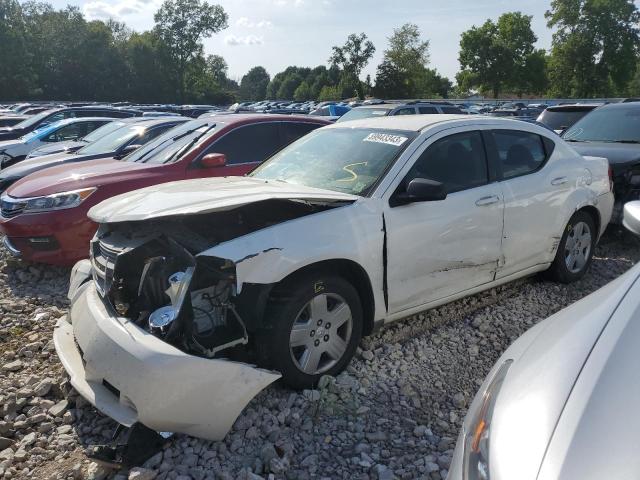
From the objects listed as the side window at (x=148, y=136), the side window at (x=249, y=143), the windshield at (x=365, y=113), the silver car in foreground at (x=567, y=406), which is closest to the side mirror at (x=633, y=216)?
the silver car in foreground at (x=567, y=406)

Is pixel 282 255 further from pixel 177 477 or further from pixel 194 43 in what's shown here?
pixel 194 43

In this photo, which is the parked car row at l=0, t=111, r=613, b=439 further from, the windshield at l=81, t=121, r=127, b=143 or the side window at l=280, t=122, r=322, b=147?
the windshield at l=81, t=121, r=127, b=143

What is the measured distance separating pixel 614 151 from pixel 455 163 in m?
3.72

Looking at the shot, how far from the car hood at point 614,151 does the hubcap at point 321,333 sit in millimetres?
4739

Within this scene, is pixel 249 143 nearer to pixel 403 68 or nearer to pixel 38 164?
pixel 38 164

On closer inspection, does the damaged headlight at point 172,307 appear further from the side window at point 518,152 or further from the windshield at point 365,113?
the windshield at point 365,113

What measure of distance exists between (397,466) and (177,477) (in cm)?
110

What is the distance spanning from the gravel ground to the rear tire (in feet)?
2.28

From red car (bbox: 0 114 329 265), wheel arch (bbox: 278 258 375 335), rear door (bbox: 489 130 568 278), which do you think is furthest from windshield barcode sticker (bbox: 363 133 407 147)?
red car (bbox: 0 114 329 265)

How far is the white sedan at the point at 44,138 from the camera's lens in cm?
1114

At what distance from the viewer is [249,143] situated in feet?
22.2

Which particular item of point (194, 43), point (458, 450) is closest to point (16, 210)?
point (458, 450)

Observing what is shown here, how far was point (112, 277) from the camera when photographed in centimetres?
324

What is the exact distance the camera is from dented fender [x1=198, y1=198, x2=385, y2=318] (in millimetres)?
2984
